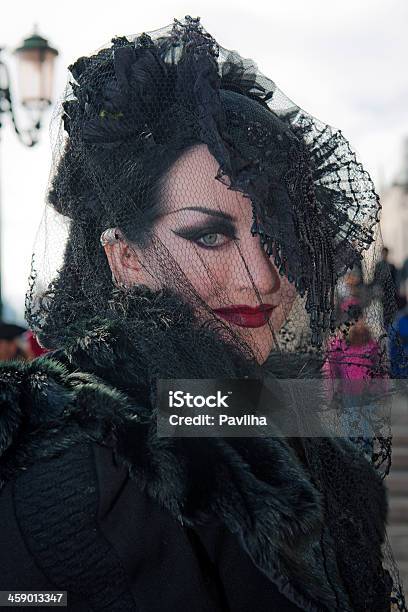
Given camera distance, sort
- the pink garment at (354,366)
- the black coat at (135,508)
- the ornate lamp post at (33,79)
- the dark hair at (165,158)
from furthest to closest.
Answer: the ornate lamp post at (33,79)
the pink garment at (354,366)
the dark hair at (165,158)
the black coat at (135,508)

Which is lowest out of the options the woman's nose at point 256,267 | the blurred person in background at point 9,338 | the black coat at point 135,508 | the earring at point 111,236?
the black coat at point 135,508

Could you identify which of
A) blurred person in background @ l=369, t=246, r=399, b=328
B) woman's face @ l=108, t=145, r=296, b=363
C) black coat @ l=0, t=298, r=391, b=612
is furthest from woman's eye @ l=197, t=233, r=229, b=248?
blurred person in background @ l=369, t=246, r=399, b=328

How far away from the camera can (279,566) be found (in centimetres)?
142

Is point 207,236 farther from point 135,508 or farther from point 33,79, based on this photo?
point 33,79

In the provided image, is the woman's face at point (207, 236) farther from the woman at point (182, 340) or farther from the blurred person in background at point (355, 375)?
the blurred person in background at point (355, 375)

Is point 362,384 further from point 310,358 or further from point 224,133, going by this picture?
point 224,133

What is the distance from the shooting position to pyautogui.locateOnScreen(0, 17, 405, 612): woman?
138cm

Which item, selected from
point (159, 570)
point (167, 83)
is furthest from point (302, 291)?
point (159, 570)

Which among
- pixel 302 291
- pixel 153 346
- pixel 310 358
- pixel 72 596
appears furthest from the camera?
pixel 310 358

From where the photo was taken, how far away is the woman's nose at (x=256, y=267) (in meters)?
1.66

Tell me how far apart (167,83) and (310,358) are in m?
0.67

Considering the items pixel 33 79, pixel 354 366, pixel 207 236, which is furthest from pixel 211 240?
pixel 33 79

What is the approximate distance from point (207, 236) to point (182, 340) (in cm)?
22

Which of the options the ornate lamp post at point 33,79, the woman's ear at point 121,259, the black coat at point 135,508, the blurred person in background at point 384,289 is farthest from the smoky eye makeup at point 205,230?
the ornate lamp post at point 33,79
